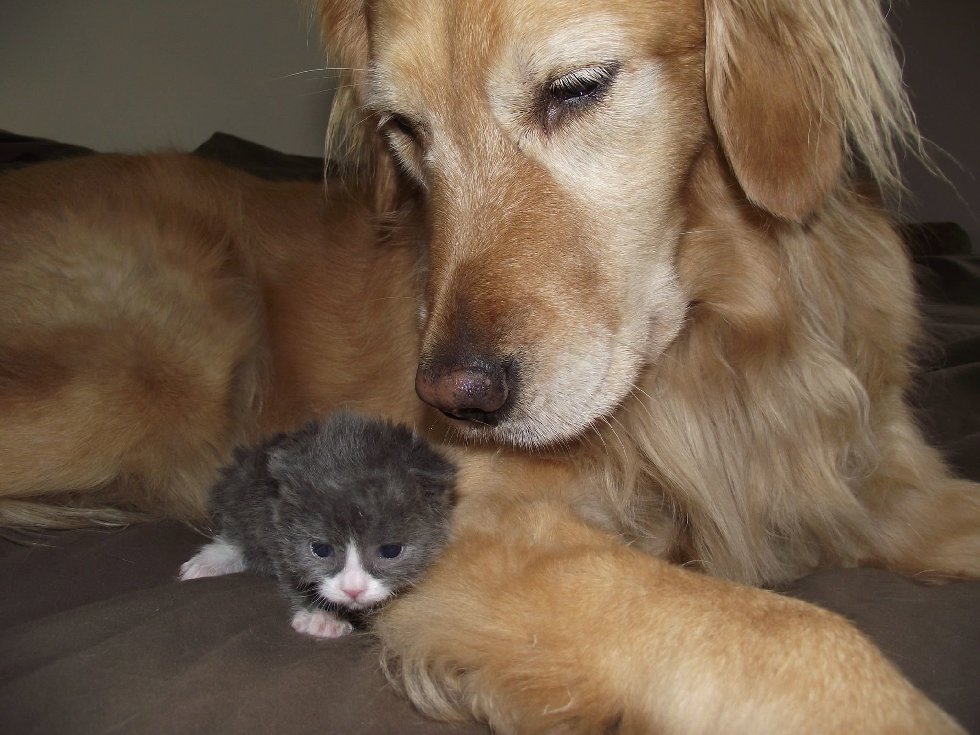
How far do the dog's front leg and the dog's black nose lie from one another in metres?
0.24

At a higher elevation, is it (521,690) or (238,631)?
(521,690)

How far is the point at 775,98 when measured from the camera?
5.13 ft

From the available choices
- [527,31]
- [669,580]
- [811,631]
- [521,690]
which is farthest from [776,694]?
[527,31]

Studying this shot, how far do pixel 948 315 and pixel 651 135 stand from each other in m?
2.10

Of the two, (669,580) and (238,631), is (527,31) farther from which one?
(238,631)

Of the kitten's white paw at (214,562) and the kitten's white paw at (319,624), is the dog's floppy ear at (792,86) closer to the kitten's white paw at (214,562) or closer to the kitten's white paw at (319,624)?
the kitten's white paw at (319,624)

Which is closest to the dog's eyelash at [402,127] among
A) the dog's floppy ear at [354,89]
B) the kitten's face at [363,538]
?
the dog's floppy ear at [354,89]

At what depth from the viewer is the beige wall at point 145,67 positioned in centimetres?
456

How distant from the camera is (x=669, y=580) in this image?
1.38 metres

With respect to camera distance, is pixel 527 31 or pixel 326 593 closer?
pixel 527 31

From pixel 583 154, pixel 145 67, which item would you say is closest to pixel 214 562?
pixel 583 154

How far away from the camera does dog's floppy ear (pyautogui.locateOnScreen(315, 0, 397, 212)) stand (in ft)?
7.04

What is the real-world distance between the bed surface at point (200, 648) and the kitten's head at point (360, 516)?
0.34ft

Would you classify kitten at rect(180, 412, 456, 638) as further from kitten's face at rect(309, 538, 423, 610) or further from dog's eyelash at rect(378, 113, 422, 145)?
dog's eyelash at rect(378, 113, 422, 145)
